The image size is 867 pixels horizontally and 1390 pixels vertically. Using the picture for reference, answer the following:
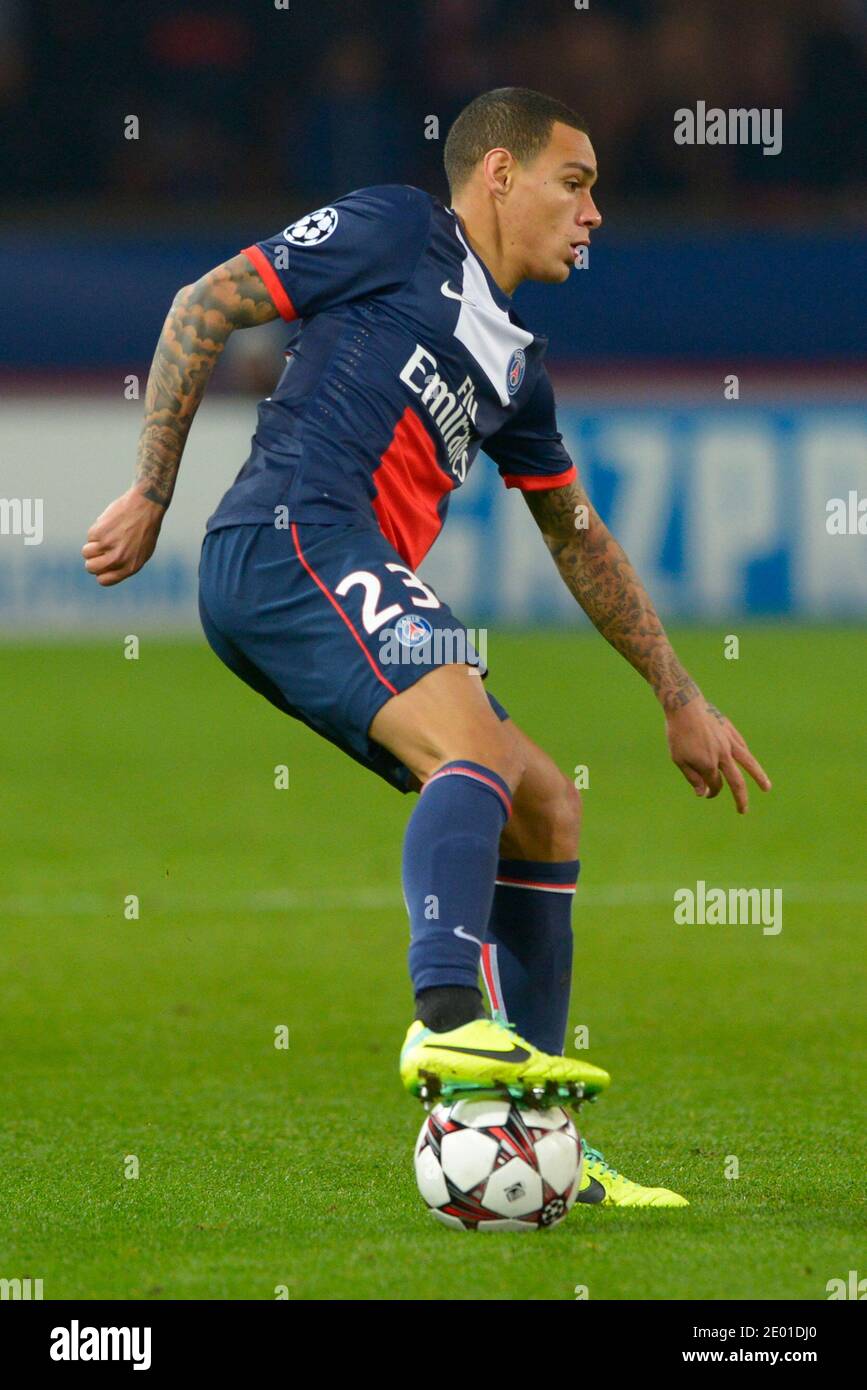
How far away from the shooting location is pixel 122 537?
3744 mm

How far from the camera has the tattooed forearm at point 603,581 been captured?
446 centimetres

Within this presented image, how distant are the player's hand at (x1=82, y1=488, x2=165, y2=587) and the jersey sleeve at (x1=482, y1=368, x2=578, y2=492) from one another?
850 millimetres

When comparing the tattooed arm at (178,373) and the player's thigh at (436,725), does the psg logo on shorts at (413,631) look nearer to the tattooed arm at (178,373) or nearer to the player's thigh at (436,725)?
the player's thigh at (436,725)

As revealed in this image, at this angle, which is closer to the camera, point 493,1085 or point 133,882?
point 493,1085

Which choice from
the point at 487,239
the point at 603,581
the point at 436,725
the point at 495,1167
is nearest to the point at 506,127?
the point at 487,239

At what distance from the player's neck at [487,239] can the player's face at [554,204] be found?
0.03 meters

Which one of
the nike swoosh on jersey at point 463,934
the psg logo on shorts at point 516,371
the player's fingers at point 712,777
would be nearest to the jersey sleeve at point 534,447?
the psg logo on shorts at point 516,371

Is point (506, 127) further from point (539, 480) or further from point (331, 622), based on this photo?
point (331, 622)

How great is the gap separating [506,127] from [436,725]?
124cm

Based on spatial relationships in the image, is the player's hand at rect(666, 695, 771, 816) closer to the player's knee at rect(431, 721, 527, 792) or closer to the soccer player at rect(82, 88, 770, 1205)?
the soccer player at rect(82, 88, 770, 1205)

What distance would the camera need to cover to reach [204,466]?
15852 mm

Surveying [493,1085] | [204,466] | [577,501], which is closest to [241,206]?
[204,466]
